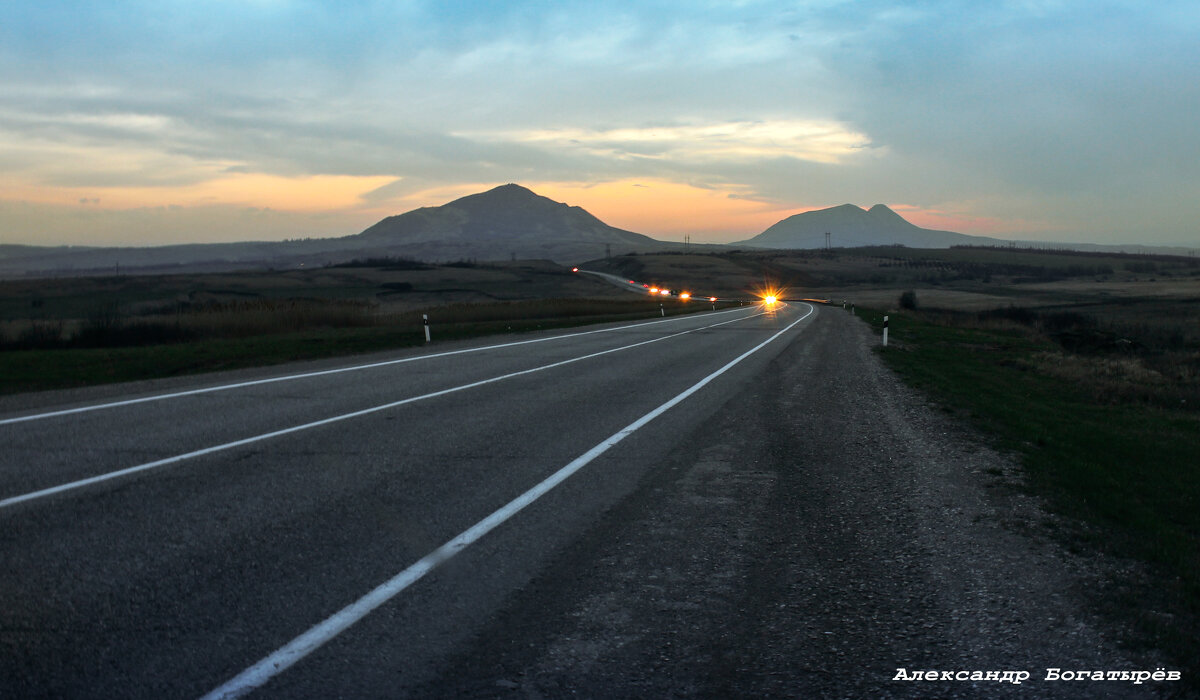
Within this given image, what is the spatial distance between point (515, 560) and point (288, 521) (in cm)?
198

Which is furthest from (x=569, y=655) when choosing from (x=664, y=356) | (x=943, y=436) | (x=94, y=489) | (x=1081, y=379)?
(x=1081, y=379)

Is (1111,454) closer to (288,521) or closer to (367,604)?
(367,604)

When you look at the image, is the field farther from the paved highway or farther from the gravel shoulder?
the paved highway

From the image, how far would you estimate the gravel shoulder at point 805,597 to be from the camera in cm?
369

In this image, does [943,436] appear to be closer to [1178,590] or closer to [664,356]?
[1178,590]

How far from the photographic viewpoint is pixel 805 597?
4.61 metres

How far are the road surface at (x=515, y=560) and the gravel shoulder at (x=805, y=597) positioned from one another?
Result: 0.02 meters

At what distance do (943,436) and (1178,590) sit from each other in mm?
5031

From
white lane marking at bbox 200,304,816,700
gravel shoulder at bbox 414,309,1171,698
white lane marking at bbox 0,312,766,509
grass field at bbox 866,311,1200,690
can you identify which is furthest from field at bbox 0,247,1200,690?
white lane marking at bbox 0,312,766,509

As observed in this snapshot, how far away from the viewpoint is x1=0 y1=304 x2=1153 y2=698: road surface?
3762mm

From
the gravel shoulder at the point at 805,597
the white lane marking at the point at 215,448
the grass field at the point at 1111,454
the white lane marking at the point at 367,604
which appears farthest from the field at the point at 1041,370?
the white lane marking at the point at 215,448

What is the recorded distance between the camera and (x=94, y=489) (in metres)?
6.84

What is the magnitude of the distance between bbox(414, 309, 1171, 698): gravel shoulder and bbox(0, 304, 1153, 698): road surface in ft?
0.07

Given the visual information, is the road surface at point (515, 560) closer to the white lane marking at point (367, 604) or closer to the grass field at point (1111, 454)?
the white lane marking at point (367, 604)
